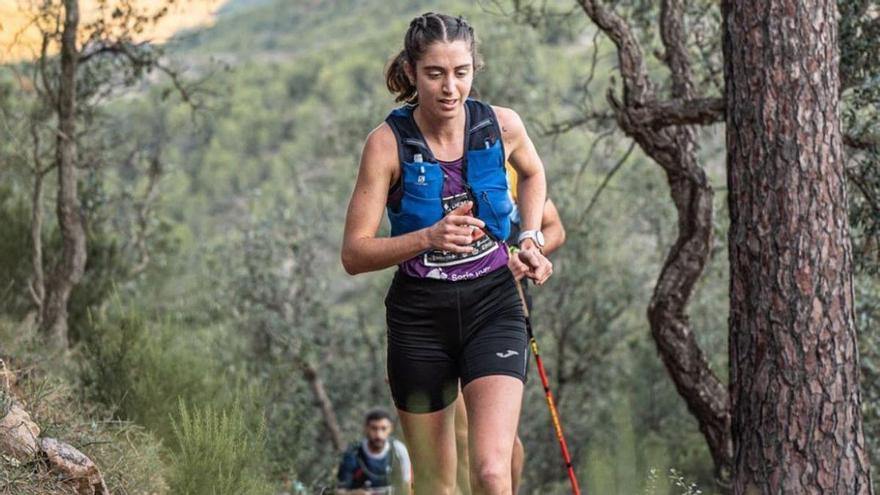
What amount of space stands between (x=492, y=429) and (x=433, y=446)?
1.28 feet

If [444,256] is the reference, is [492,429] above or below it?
below

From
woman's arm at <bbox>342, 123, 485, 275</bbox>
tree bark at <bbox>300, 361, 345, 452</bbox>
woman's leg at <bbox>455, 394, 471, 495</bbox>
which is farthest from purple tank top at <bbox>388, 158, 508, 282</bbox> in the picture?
tree bark at <bbox>300, 361, 345, 452</bbox>

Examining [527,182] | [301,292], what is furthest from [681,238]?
[301,292]

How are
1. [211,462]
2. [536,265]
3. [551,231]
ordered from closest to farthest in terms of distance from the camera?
[536,265] → [211,462] → [551,231]

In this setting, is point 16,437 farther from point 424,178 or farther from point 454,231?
point 454,231

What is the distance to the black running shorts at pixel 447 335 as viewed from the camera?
14.7 feet

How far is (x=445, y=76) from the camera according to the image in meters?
4.36

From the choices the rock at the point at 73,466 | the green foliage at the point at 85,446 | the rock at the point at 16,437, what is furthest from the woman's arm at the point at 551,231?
the rock at the point at 16,437

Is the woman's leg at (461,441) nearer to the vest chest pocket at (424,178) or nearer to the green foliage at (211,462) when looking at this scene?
the green foliage at (211,462)

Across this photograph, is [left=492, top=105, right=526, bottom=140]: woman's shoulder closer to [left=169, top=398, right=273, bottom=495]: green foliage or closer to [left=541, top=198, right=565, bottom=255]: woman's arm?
[left=541, top=198, right=565, bottom=255]: woman's arm

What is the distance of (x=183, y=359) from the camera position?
7.87 metres

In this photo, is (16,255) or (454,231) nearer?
(454,231)

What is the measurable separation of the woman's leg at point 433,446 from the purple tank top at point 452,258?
0.49m

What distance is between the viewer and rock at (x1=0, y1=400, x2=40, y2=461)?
476 centimetres
